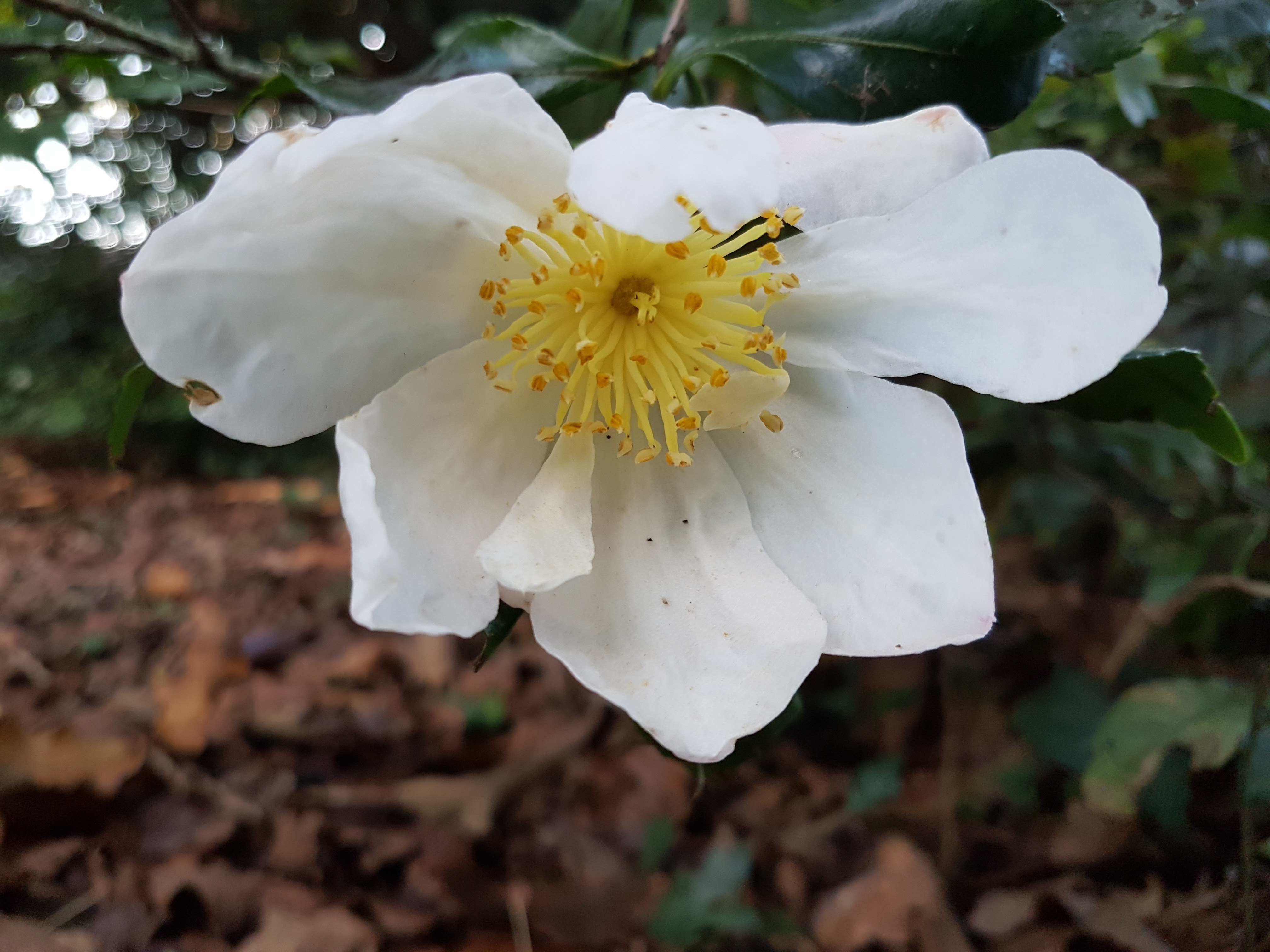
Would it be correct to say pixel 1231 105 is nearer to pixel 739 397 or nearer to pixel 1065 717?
pixel 739 397

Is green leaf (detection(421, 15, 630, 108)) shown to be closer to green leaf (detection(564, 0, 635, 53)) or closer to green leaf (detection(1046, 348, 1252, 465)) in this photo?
green leaf (detection(564, 0, 635, 53))

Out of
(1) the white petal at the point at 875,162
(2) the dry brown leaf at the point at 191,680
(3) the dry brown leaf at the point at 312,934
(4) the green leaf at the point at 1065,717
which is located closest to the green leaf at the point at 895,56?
(1) the white petal at the point at 875,162

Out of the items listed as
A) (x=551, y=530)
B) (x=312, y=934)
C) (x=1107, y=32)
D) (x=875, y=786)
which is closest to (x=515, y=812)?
(x=312, y=934)

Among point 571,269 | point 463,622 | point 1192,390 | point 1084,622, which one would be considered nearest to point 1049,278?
point 1192,390

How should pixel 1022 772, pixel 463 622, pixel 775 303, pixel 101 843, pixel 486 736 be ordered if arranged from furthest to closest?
pixel 486 736 < pixel 1022 772 < pixel 101 843 < pixel 775 303 < pixel 463 622

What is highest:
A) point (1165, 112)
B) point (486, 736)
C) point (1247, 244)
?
point (1165, 112)

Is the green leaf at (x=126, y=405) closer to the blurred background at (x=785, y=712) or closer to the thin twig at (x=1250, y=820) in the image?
the blurred background at (x=785, y=712)

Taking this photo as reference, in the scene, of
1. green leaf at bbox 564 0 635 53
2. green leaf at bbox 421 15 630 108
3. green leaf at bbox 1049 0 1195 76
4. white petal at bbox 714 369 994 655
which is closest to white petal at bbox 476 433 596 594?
white petal at bbox 714 369 994 655

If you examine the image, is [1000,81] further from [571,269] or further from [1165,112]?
[1165,112]
